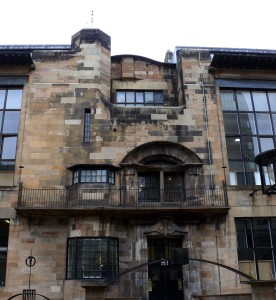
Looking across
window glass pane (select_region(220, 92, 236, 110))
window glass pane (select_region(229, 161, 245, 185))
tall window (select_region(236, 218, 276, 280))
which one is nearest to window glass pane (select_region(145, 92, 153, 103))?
window glass pane (select_region(220, 92, 236, 110))

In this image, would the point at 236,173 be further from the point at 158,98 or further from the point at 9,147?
the point at 9,147

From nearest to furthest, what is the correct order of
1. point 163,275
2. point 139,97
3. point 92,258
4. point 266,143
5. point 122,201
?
point 92,258
point 163,275
point 122,201
point 266,143
point 139,97

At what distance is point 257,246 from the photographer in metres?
19.4

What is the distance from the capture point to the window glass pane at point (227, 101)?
2244cm

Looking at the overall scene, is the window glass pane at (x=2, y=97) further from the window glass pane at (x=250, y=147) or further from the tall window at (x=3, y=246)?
the window glass pane at (x=250, y=147)

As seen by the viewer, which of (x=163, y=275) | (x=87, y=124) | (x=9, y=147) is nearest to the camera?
(x=163, y=275)

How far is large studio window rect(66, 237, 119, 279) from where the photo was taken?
17812mm

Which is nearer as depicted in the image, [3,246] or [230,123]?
[3,246]

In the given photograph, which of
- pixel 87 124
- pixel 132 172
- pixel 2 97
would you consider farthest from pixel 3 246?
pixel 2 97

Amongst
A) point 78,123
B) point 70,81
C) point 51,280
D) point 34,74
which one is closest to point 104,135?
point 78,123

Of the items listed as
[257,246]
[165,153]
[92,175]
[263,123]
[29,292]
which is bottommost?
[29,292]

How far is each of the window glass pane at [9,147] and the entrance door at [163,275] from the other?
8.90 meters

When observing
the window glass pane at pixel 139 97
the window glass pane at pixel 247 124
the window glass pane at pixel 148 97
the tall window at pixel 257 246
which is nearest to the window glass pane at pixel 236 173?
the window glass pane at pixel 247 124

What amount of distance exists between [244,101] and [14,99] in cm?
1369
